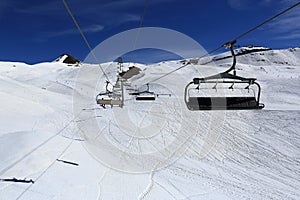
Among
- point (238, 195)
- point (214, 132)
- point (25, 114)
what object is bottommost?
point (238, 195)

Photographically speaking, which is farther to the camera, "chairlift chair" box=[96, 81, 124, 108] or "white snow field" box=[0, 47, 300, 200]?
→ "chairlift chair" box=[96, 81, 124, 108]

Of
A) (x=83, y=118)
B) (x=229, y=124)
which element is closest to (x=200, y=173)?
(x=229, y=124)

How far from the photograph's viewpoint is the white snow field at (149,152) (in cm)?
494

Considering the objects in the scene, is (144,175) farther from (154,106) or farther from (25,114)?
(154,106)

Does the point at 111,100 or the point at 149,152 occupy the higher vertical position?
the point at 111,100

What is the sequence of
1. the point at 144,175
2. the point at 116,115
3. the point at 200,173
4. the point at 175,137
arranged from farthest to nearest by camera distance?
1. the point at 116,115
2. the point at 175,137
3. the point at 200,173
4. the point at 144,175

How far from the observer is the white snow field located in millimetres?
4943

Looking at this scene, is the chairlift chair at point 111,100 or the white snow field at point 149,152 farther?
the chairlift chair at point 111,100

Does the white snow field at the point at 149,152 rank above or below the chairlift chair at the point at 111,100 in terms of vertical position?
below

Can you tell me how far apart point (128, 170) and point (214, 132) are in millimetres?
5021

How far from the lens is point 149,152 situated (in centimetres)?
786

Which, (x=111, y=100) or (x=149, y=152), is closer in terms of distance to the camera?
(x=149, y=152)

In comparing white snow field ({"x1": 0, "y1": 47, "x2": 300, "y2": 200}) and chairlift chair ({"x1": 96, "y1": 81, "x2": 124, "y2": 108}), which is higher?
chairlift chair ({"x1": 96, "y1": 81, "x2": 124, "y2": 108})

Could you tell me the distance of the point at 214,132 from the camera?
10008mm
